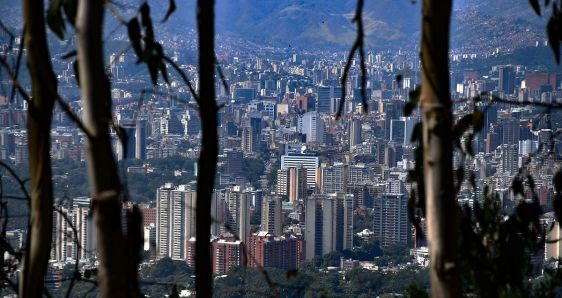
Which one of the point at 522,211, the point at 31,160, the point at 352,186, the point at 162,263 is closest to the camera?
the point at 31,160

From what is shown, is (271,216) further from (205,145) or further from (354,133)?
(205,145)

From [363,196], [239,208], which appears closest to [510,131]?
[239,208]

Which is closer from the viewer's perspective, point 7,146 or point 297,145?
point 7,146

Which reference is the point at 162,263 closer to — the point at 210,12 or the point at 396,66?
the point at 210,12

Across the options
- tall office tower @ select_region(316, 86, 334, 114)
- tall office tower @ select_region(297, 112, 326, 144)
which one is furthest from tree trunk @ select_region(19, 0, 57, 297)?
tall office tower @ select_region(316, 86, 334, 114)

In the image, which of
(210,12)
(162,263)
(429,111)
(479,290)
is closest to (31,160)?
(210,12)

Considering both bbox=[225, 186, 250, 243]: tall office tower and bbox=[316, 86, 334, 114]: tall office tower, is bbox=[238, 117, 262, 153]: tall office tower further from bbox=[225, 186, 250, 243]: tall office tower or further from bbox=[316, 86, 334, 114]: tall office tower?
bbox=[225, 186, 250, 243]: tall office tower
